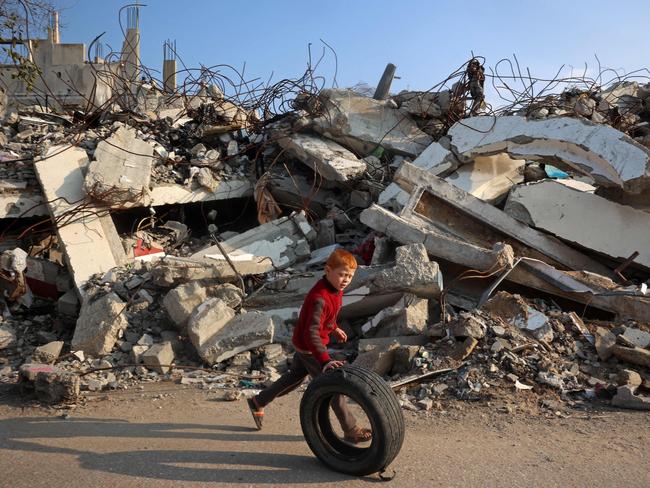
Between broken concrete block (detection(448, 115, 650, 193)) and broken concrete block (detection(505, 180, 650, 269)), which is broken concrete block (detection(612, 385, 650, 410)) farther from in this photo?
broken concrete block (detection(448, 115, 650, 193))

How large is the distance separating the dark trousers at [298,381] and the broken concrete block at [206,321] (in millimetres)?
1516

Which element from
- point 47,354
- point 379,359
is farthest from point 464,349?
point 47,354

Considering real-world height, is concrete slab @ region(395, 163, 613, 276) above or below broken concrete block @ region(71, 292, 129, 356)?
above

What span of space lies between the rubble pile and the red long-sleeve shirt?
4.11 feet

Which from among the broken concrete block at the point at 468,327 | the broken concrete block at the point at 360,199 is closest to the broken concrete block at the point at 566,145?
the broken concrete block at the point at 360,199

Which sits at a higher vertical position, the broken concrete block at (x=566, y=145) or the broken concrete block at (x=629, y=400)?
the broken concrete block at (x=566, y=145)

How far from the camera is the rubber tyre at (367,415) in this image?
3.03 meters

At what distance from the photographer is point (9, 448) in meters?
3.56

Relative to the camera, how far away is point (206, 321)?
5.25 m

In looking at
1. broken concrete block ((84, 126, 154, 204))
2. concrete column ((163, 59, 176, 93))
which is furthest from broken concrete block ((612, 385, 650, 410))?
concrete column ((163, 59, 176, 93))

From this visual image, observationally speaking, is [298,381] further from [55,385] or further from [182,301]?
[182,301]

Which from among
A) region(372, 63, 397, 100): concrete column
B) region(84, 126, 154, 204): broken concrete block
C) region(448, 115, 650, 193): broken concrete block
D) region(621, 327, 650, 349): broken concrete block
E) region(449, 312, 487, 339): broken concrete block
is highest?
region(372, 63, 397, 100): concrete column

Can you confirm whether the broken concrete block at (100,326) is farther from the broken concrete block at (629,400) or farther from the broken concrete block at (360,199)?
the broken concrete block at (629,400)

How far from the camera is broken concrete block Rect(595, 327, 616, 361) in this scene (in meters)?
4.95
